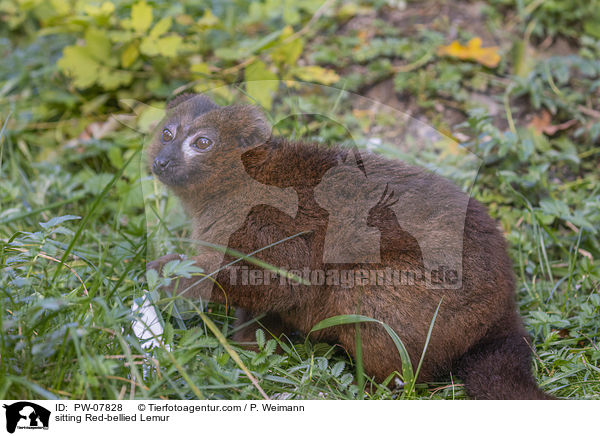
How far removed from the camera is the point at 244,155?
324 cm

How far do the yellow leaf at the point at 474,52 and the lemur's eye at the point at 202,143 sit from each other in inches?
138

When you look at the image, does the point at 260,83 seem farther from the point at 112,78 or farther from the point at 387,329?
the point at 387,329

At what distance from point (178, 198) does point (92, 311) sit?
98 centimetres

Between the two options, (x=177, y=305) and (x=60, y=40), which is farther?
(x=60, y=40)

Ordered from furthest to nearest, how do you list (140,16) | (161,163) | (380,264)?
(140,16), (161,163), (380,264)

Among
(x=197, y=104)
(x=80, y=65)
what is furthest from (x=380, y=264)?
(x=80, y=65)

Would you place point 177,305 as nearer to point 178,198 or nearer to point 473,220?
point 178,198

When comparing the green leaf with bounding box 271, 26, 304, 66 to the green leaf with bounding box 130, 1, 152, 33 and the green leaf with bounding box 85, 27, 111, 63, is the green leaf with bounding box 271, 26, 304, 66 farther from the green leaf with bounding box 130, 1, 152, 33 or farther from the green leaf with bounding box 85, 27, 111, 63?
the green leaf with bounding box 85, 27, 111, 63

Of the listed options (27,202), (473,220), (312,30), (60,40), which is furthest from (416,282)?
(60,40)
